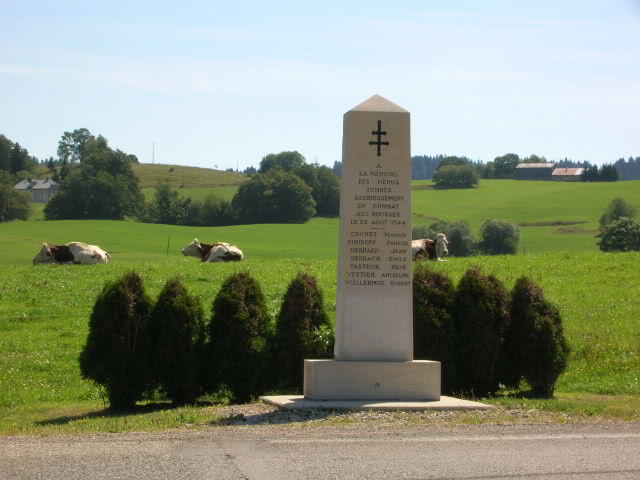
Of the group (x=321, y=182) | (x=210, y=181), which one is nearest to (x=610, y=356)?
(x=321, y=182)

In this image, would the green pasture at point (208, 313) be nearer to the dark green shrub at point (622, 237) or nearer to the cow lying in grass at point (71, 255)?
the cow lying in grass at point (71, 255)

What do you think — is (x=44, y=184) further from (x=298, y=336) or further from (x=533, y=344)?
(x=533, y=344)

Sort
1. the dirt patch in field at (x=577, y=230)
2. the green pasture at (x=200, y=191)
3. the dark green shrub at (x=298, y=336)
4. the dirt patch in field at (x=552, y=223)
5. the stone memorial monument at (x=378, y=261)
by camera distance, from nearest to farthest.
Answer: the stone memorial monument at (x=378, y=261)
the dark green shrub at (x=298, y=336)
the dirt patch in field at (x=577, y=230)
the dirt patch in field at (x=552, y=223)
the green pasture at (x=200, y=191)

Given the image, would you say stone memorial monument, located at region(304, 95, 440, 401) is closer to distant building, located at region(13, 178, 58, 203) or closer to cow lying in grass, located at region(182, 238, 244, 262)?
cow lying in grass, located at region(182, 238, 244, 262)

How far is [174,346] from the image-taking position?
1420 cm

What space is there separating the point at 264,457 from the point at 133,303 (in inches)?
200

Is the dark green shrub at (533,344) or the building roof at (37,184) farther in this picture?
the building roof at (37,184)

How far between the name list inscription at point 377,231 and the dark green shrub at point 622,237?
49.3 meters

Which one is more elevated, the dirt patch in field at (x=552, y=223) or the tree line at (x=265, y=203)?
the tree line at (x=265, y=203)

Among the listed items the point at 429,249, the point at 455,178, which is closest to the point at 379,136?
the point at 429,249

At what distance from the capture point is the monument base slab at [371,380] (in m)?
13.6

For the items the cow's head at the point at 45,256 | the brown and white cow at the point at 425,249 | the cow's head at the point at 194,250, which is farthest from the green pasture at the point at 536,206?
the cow's head at the point at 45,256

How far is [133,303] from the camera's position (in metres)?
14.2

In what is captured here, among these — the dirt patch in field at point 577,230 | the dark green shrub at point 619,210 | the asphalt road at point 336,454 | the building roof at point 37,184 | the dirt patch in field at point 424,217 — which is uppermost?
the building roof at point 37,184
